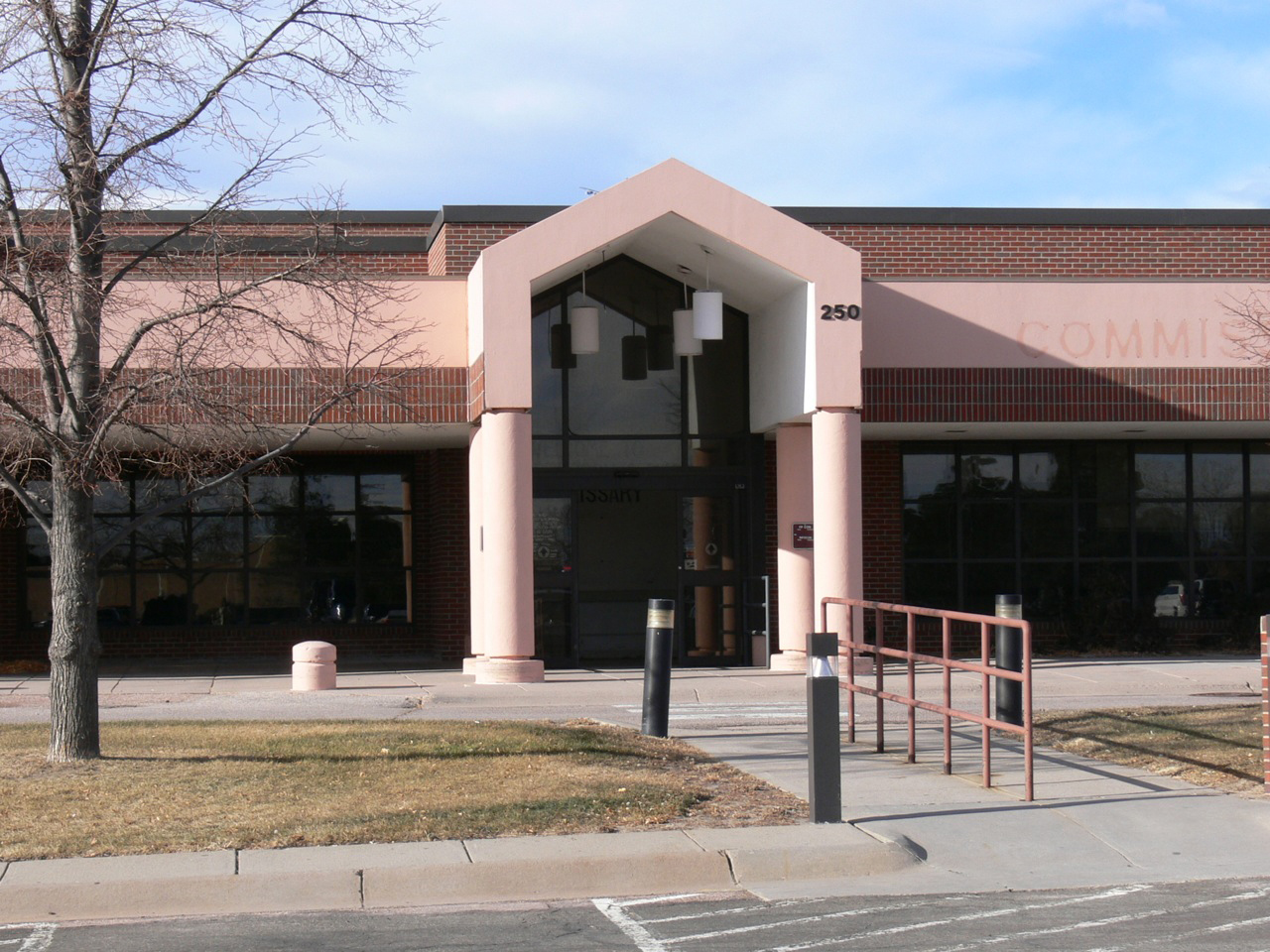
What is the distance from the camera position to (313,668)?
16.7 metres

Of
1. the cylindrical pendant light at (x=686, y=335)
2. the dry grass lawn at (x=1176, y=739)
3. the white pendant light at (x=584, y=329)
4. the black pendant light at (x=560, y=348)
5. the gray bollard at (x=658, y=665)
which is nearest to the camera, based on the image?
the dry grass lawn at (x=1176, y=739)

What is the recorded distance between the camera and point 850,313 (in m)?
17.6

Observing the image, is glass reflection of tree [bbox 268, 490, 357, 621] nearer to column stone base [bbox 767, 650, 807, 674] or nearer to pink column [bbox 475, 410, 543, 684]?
pink column [bbox 475, 410, 543, 684]

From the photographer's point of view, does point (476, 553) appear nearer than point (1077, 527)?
Yes

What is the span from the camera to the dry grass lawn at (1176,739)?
10.1 m

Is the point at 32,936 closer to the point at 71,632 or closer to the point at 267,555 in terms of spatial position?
the point at 71,632

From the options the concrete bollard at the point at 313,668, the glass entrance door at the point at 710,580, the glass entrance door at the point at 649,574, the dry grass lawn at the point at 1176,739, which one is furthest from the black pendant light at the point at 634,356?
the dry grass lawn at the point at 1176,739

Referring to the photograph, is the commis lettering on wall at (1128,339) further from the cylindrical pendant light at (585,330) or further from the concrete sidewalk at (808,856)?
the concrete sidewalk at (808,856)

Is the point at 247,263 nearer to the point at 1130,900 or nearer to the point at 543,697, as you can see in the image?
the point at 543,697

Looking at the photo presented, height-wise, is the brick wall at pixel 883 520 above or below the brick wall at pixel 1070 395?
below

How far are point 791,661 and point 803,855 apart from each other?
11.1 m

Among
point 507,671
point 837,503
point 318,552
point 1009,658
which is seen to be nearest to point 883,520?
point 837,503

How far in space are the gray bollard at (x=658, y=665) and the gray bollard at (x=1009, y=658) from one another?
8.33 ft

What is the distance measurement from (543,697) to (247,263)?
217 inches
